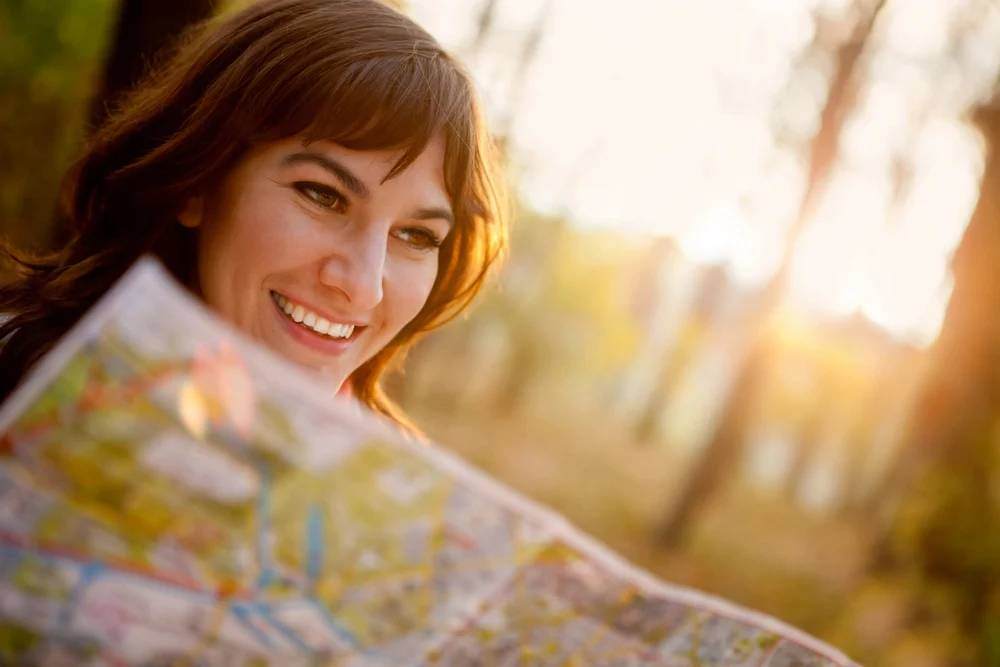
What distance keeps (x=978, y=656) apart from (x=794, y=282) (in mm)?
7048

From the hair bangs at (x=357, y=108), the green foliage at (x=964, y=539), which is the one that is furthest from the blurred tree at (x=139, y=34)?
the green foliage at (x=964, y=539)

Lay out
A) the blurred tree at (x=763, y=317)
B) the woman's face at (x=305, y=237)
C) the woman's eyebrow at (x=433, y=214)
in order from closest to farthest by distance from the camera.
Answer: the woman's face at (x=305, y=237) → the woman's eyebrow at (x=433, y=214) → the blurred tree at (x=763, y=317)

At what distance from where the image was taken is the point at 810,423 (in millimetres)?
31047

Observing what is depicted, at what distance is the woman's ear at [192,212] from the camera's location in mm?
2062

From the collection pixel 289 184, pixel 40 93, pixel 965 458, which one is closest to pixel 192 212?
pixel 289 184

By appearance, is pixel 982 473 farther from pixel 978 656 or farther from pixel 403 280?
pixel 403 280

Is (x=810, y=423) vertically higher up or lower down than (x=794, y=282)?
lower down

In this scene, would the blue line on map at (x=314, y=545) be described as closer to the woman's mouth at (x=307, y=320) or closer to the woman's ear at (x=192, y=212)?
the woman's mouth at (x=307, y=320)

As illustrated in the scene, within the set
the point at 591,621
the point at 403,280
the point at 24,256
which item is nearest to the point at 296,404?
the point at 591,621

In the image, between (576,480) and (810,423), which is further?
(810,423)

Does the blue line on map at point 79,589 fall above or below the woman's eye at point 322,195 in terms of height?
below

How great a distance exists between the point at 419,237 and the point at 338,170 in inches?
12.2

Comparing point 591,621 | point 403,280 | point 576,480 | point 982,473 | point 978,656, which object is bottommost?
point 576,480

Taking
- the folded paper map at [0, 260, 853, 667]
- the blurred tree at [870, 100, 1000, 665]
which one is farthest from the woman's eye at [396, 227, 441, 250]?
the blurred tree at [870, 100, 1000, 665]
